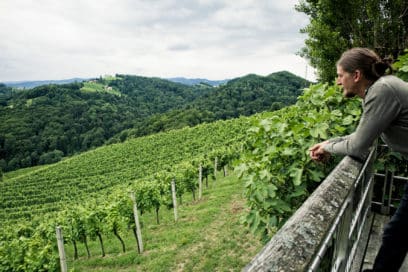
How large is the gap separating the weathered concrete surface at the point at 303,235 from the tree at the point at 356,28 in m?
8.57

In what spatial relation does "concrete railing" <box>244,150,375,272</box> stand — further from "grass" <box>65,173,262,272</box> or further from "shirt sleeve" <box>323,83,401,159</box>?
"grass" <box>65,173,262,272</box>

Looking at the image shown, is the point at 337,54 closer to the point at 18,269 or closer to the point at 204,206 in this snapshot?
the point at 204,206

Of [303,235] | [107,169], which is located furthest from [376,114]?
[107,169]

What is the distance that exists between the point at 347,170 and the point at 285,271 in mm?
1271

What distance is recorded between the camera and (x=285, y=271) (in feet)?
2.96

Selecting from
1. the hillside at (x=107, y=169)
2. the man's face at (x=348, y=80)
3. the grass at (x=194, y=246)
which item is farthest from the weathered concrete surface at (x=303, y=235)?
the hillside at (x=107, y=169)

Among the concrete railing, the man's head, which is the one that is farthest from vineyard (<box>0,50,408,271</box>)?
the concrete railing

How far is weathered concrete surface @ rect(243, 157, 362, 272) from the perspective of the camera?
94cm

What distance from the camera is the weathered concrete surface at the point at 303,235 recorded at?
0.94 m

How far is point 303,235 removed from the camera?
1091 mm

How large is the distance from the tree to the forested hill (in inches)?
3090

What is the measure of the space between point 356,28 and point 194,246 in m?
9.18

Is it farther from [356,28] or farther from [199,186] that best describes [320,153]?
[199,186]

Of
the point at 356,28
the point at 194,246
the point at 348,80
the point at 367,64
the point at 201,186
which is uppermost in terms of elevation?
the point at 356,28
